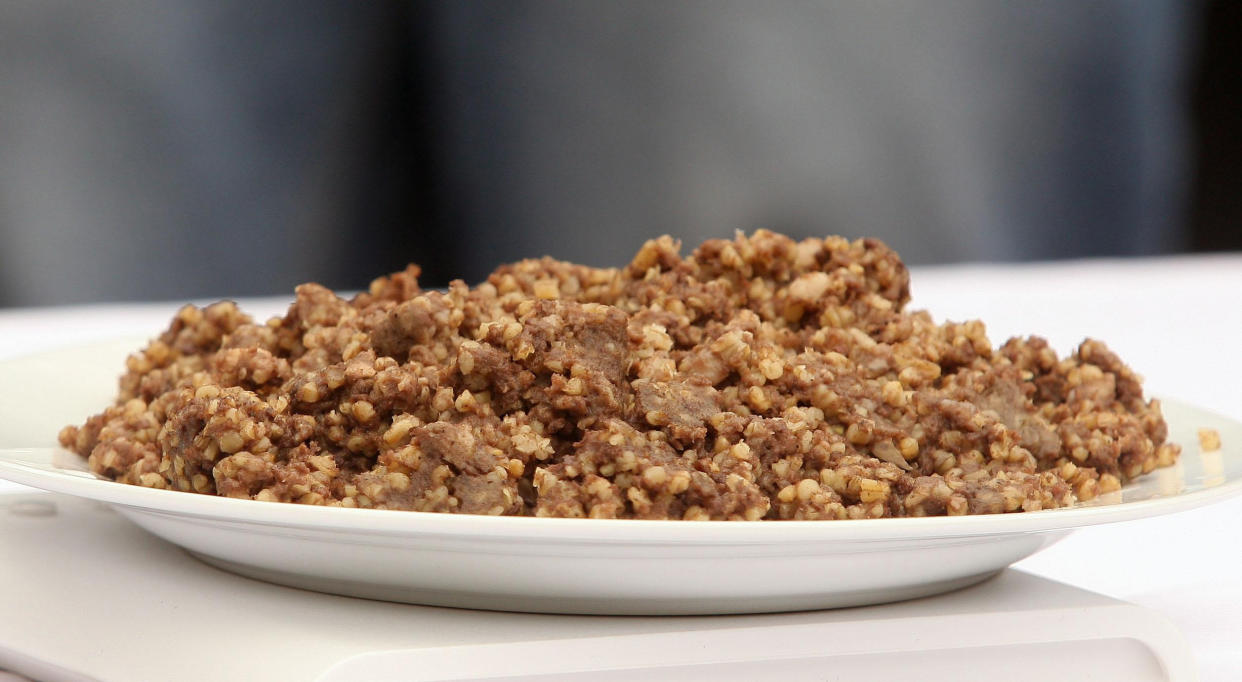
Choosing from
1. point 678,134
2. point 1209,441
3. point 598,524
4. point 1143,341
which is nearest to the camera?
point 598,524

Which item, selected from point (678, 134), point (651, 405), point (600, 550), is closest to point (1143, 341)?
point (651, 405)

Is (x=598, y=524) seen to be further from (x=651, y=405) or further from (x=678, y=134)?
(x=678, y=134)

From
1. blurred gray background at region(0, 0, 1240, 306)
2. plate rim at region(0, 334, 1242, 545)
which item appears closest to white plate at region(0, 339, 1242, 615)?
plate rim at region(0, 334, 1242, 545)

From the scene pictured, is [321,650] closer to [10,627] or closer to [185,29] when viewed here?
[10,627]

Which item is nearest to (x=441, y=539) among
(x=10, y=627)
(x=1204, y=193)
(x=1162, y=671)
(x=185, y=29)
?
(x=10, y=627)

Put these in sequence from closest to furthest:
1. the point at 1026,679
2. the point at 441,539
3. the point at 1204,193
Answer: the point at 441,539, the point at 1026,679, the point at 1204,193

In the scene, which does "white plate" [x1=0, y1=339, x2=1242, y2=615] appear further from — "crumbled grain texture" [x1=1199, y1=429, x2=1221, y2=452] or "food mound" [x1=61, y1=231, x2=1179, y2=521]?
"crumbled grain texture" [x1=1199, y1=429, x2=1221, y2=452]
